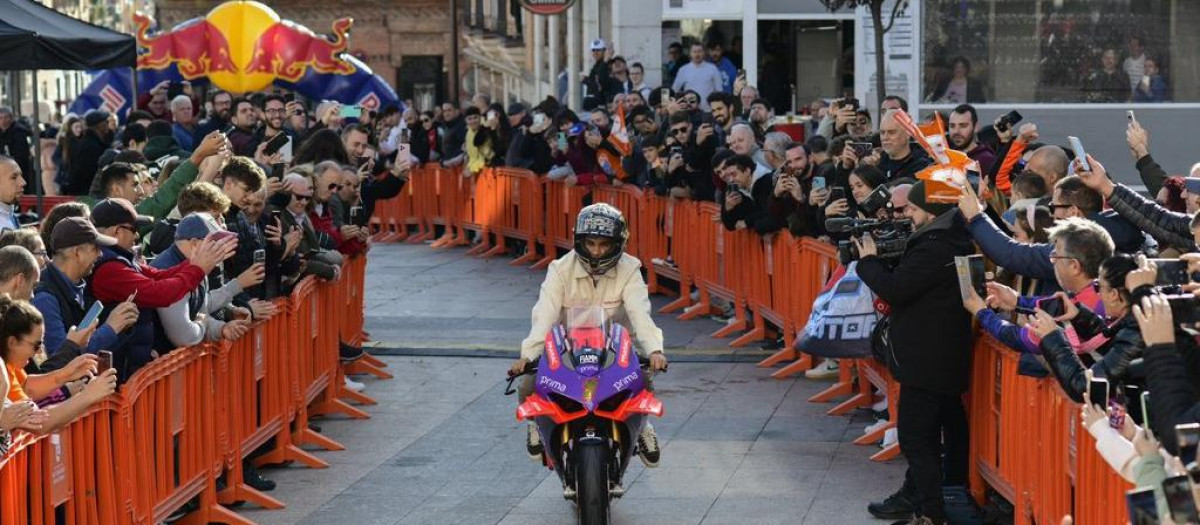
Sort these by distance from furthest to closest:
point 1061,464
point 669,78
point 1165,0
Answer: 1. point 669,78
2. point 1165,0
3. point 1061,464

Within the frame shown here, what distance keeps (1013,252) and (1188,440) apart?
4.04 metres

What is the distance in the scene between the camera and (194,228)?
10.7 metres

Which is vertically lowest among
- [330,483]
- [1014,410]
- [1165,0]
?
[330,483]

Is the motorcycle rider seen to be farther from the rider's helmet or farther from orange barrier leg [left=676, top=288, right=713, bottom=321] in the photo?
orange barrier leg [left=676, top=288, right=713, bottom=321]

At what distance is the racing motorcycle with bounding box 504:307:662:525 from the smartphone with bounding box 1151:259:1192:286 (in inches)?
117

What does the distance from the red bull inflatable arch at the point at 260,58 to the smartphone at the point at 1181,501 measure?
24.8 metres

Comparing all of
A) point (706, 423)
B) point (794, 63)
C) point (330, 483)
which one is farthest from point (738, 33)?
point (330, 483)

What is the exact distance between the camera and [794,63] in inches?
1189

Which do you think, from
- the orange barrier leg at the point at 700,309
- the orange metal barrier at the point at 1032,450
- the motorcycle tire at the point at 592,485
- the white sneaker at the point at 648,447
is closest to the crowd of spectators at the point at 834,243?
the orange metal barrier at the point at 1032,450

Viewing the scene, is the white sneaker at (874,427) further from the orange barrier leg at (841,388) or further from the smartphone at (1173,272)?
the smartphone at (1173,272)

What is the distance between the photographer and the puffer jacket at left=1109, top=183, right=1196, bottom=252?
32.8 ft

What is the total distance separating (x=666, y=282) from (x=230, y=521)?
10358 mm

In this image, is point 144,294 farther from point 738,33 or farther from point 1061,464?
point 738,33

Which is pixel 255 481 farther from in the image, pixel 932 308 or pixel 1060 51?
pixel 1060 51
